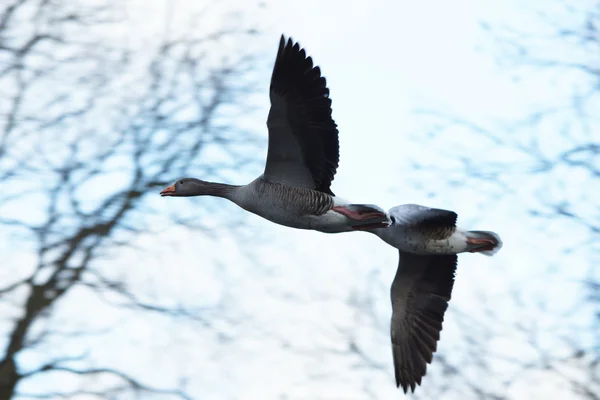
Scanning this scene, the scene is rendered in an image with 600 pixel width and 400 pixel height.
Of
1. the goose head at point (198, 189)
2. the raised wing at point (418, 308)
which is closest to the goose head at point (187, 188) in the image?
the goose head at point (198, 189)

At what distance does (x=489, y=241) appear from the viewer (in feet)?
19.5

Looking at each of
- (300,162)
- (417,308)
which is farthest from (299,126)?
(417,308)

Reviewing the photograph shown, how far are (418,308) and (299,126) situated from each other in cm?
202

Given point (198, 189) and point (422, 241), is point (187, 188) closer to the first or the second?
point (198, 189)

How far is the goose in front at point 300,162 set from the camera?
526 cm

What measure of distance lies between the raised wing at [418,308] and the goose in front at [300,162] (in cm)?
126

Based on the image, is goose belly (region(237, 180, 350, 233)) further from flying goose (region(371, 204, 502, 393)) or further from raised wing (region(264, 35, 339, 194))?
flying goose (region(371, 204, 502, 393))

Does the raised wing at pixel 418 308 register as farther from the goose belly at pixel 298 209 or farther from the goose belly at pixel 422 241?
the goose belly at pixel 298 209

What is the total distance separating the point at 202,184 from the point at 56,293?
11.9 feet

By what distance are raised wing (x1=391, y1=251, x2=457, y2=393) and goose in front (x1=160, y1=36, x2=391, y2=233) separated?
126 cm

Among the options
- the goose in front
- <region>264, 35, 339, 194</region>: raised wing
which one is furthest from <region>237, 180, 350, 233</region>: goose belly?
<region>264, 35, 339, 194</region>: raised wing

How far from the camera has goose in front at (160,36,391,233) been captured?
5.26 m

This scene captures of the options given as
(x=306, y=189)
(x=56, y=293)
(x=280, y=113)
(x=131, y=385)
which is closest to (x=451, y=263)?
(x=306, y=189)

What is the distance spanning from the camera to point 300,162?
555 centimetres
